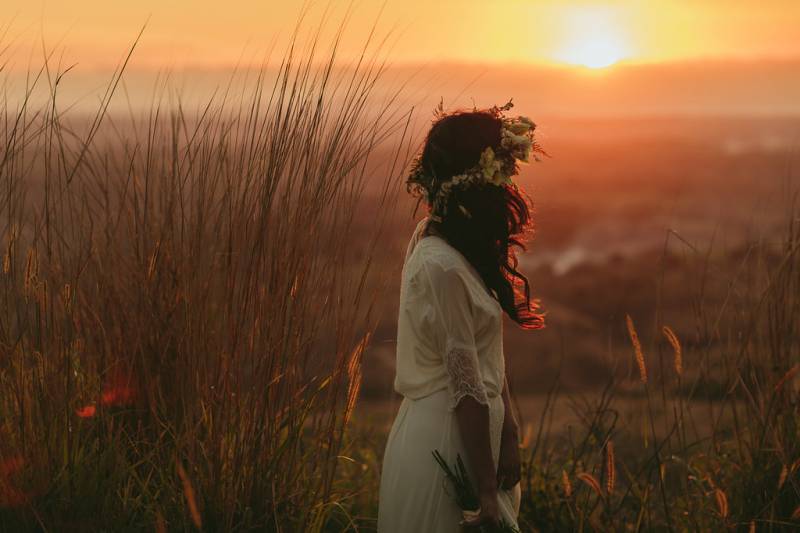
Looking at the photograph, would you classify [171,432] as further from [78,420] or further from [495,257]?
[495,257]

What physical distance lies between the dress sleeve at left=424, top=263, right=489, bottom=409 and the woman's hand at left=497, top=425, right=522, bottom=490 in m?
0.31

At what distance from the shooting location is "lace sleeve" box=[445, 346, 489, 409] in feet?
8.11

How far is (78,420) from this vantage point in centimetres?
327

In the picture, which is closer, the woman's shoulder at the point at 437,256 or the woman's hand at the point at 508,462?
the woman's shoulder at the point at 437,256

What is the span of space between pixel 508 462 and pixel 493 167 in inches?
32.7

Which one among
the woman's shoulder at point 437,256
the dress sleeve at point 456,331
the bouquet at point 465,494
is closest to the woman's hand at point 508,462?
the bouquet at point 465,494

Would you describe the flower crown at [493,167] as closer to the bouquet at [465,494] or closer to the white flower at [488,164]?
the white flower at [488,164]

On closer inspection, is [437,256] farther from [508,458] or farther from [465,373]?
[508,458]

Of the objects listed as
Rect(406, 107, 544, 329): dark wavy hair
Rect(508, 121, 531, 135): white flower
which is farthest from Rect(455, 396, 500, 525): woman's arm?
Rect(508, 121, 531, 135): white flower

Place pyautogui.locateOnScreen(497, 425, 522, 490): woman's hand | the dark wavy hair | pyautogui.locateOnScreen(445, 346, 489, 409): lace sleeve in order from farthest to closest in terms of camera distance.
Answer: pyautogui.locateOnScreen(497, 425, 522, 490): woman's hand
the dark wavy hair
pyautogui.locateOnScreen(445, 346, 489, 409): lace sleeve

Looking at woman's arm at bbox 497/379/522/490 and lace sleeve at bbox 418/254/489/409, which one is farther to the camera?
woman's arm at bbox 497/379/522/490

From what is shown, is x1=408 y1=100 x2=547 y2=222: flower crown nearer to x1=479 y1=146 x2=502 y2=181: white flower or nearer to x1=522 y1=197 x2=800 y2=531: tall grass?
x1=479 y1=146 x2=502 y2=181: white flower

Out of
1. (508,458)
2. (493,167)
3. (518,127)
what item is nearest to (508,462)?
(508,458)

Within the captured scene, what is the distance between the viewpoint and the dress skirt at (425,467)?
2600mm
